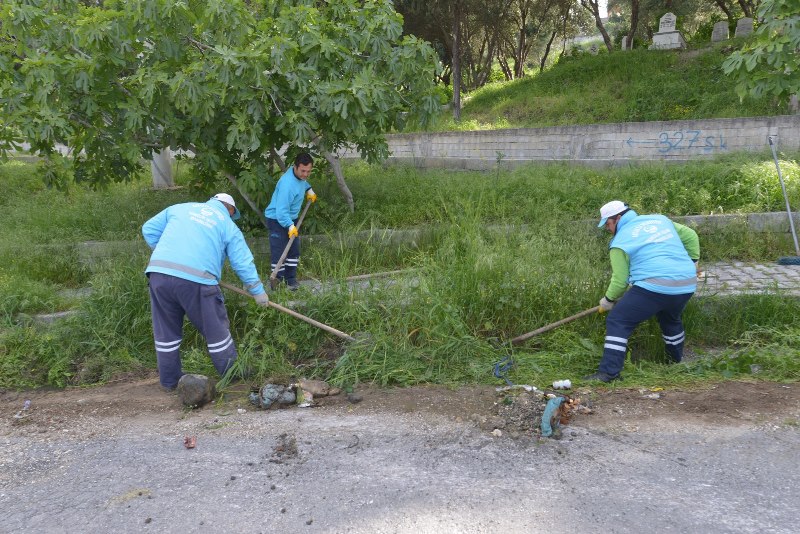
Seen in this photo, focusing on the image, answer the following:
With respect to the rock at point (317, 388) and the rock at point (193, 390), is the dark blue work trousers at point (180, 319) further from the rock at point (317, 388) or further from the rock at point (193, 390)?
the rock at point (317, 388)

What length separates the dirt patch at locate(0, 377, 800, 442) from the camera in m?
3.77

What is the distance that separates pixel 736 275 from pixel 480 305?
119 inches

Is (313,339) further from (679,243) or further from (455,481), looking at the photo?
(679,243)

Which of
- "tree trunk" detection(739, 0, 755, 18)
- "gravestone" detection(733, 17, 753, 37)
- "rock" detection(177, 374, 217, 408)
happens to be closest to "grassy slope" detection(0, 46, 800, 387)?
"rock" detection(177, 374, 217, 408)

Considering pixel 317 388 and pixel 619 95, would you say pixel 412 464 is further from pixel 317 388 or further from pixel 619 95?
pixel 619 95

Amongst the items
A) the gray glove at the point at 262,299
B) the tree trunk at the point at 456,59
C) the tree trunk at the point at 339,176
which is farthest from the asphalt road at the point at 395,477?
the tree trunk at the point at 456,59

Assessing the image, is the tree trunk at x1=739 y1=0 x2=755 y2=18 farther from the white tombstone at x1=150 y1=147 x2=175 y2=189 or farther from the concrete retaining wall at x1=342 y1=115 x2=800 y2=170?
the white tombstone at x1=150 y1=147 x2=175 y2=189

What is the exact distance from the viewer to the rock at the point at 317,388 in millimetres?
4383

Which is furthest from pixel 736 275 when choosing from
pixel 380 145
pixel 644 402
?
pixel 380 145


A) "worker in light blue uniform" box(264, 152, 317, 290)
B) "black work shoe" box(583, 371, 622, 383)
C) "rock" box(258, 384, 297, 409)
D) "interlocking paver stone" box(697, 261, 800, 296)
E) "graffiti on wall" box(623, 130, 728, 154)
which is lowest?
"black work shoe" box(583, 371, 622, 383)

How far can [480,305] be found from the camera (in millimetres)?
5051

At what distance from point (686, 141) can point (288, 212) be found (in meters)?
6.89

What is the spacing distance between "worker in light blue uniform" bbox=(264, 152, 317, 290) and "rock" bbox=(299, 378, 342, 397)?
1.71 metres

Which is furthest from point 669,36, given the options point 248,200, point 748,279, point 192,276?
point 192,276
